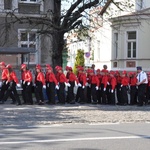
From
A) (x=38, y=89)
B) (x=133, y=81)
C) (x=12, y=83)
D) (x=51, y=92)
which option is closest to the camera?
(x=12, y=83)

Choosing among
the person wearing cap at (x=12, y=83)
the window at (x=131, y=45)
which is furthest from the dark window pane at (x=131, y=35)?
the person wearing cap at (x=12, y=83)

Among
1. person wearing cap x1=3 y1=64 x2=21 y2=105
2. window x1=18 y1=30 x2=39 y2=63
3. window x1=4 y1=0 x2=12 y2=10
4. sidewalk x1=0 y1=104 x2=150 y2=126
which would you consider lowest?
sidewalk x1=0 y1=104 x2=150 y2=126

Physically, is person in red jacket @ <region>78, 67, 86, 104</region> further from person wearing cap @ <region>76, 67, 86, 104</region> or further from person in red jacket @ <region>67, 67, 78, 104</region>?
person in red jacket @ <region>67, 67, 78, 104</region>

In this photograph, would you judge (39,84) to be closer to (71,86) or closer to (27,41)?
(71,86)

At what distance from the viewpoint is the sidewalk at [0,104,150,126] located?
12453mm

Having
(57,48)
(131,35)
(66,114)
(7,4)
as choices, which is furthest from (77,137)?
(131,35)

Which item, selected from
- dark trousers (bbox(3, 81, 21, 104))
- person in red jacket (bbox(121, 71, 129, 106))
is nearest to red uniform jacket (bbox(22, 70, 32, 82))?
dark trousers (bbox(3, 81, 21, 104))

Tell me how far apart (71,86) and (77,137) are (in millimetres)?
7976

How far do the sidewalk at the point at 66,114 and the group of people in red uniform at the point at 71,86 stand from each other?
0.70 metres

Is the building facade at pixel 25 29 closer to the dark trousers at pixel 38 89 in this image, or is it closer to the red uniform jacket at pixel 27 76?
the red uniform jacket at pixel 27 76

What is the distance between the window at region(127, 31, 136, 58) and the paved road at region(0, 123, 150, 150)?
77.5ft

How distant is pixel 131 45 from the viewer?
115ft

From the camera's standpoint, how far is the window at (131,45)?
34844 mm

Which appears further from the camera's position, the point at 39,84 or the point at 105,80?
the point at 105,80
